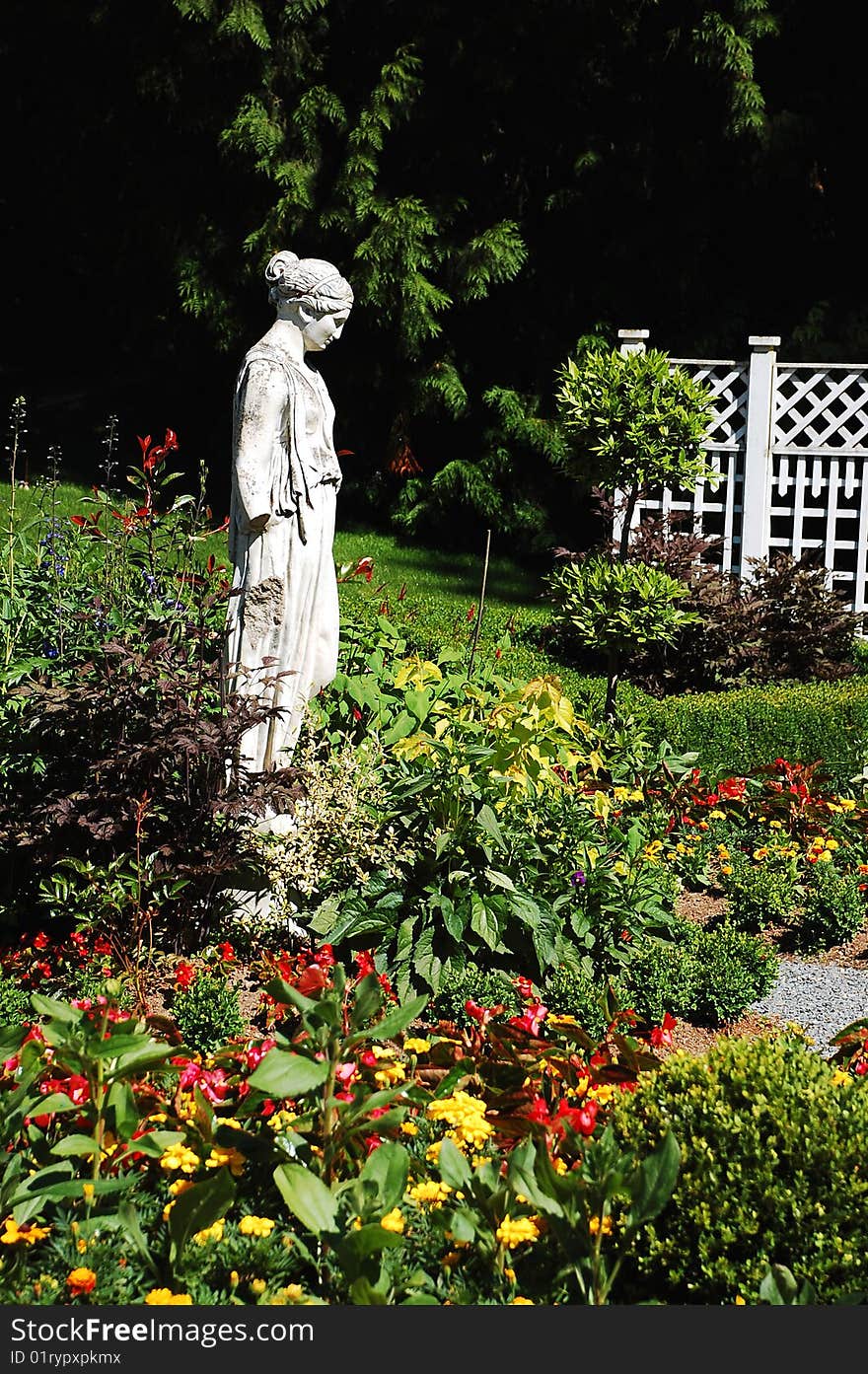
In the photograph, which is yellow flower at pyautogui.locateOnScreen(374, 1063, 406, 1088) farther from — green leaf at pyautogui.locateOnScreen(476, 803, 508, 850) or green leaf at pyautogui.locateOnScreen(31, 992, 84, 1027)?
green leaf at pyautogui.locateOnScreen(476, 803, 508, 850)

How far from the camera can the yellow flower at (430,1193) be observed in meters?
2.65

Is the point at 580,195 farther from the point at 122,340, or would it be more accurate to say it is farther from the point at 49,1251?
the point at 49,1251

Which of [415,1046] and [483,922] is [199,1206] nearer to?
[415,1046]

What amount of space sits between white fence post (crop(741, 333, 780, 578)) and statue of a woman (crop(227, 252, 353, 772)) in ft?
18.3

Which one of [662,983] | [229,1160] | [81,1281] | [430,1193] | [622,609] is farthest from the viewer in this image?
[622,609]

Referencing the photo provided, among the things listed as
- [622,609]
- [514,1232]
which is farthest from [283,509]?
[622,609]

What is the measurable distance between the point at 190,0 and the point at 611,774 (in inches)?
353

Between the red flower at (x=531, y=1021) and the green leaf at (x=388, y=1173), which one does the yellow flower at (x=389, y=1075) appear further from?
the green leaf at (x=388, y=1173)

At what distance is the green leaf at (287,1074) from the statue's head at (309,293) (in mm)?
2669

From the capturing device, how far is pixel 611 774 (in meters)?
5.98

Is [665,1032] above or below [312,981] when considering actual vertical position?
below

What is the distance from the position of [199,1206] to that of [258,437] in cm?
263

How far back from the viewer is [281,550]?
179 inches

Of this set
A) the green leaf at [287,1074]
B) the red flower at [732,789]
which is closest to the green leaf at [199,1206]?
the green leaf at [287,1074]
